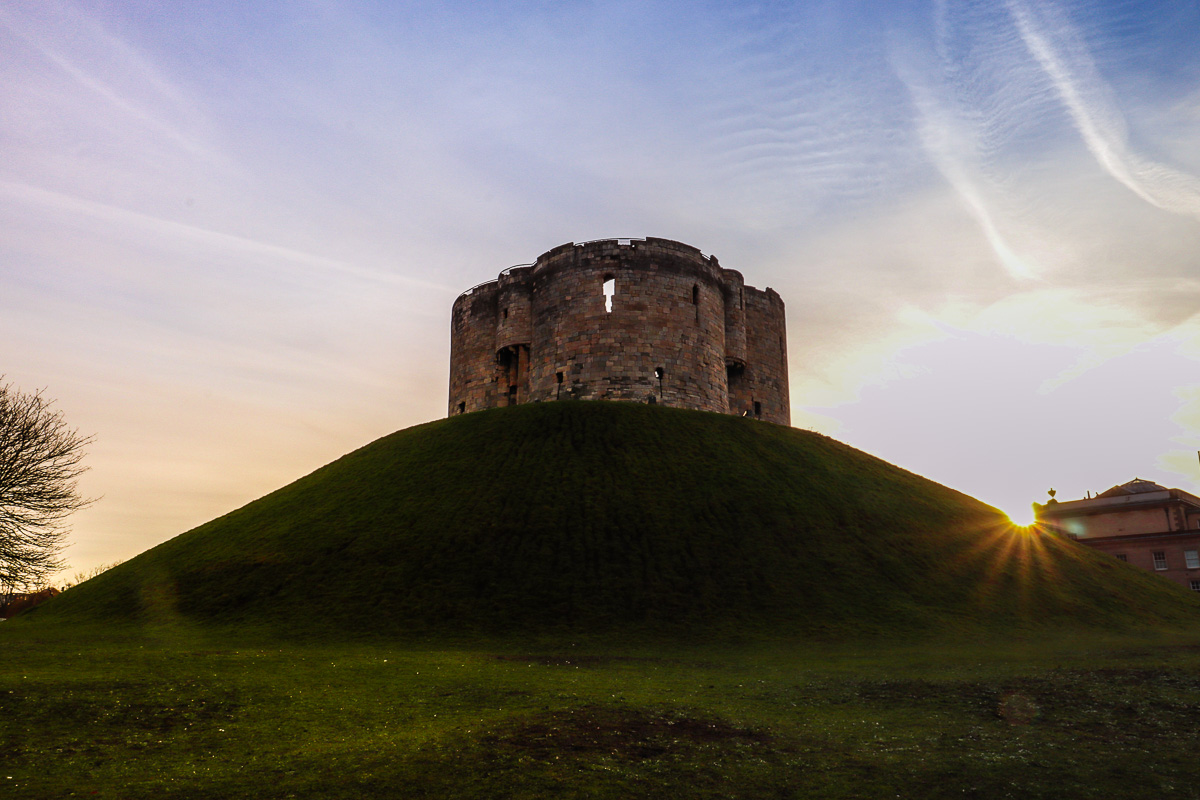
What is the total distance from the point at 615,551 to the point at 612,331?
18952 mm

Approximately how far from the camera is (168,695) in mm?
13789

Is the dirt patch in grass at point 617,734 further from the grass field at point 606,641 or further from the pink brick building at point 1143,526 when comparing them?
the pink brick building at point 1143,526

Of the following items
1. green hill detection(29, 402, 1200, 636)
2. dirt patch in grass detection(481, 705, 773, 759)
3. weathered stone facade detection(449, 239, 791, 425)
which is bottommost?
dirt patch in grass detection(481, 705, 773, 759)

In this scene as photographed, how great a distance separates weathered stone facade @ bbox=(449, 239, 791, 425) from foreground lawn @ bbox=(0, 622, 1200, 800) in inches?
1071

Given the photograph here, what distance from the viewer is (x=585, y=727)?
12484mm

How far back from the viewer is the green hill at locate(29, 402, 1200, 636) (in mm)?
26656

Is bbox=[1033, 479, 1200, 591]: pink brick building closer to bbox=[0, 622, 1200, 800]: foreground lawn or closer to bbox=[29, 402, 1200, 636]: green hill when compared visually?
bbox=[29, 402, 1200, 636]: green hill

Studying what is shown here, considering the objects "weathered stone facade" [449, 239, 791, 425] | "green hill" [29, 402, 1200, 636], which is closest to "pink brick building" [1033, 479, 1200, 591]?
"green hill" [29, 402, 1200, 636]

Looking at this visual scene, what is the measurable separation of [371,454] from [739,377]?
90.1 ft

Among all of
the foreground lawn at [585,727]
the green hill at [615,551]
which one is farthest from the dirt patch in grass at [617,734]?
the green hill at [615,551]

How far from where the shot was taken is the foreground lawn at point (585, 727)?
9477 mm

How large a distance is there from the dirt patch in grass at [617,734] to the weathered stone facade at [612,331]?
32589 mm

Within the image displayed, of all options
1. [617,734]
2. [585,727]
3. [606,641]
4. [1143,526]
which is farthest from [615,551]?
[1143,526]

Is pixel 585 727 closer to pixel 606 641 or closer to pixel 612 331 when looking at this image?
pixel 606 641
